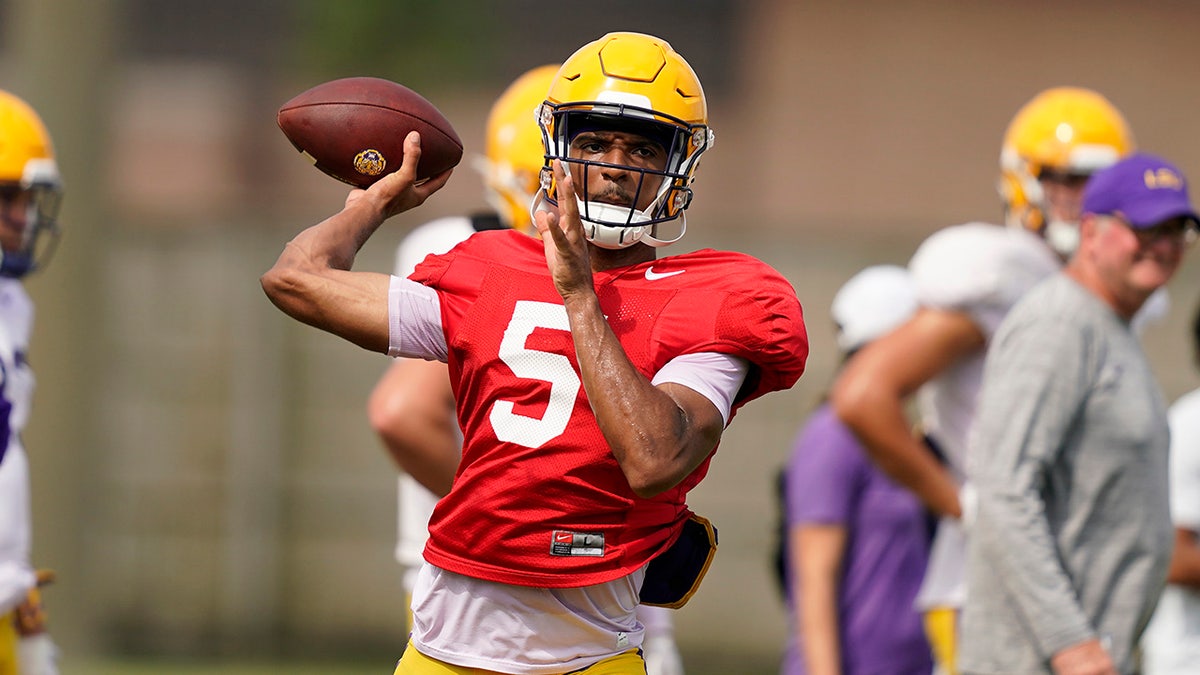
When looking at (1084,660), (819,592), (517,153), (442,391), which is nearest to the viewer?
(1084,660)

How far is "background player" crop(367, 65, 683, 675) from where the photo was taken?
4.10 meters

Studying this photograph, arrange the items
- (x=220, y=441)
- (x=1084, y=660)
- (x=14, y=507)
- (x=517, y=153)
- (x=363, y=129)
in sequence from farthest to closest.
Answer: (x=220, y=441) → (x=517, y=153) → (x=14, y=507) → (x=1084, y=660) → (x=363, y=129)

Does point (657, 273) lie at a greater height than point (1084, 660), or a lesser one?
greater

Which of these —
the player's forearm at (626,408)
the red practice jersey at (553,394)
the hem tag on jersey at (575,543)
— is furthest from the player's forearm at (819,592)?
the player's forearm at (626,408)

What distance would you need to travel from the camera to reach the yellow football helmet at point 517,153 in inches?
176

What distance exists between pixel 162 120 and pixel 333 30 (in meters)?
2.88

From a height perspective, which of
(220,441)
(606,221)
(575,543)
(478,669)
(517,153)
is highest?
(517,153)

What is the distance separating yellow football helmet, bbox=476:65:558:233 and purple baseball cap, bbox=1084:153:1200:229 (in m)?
1.35

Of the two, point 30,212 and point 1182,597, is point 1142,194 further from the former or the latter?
point 30,212

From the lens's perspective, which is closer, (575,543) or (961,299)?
(575,543)

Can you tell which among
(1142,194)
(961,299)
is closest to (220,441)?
(961,299)

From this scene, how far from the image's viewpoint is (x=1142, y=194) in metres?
3.95

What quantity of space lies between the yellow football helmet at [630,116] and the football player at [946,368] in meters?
1.70

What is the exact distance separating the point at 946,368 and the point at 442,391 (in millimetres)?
1399
